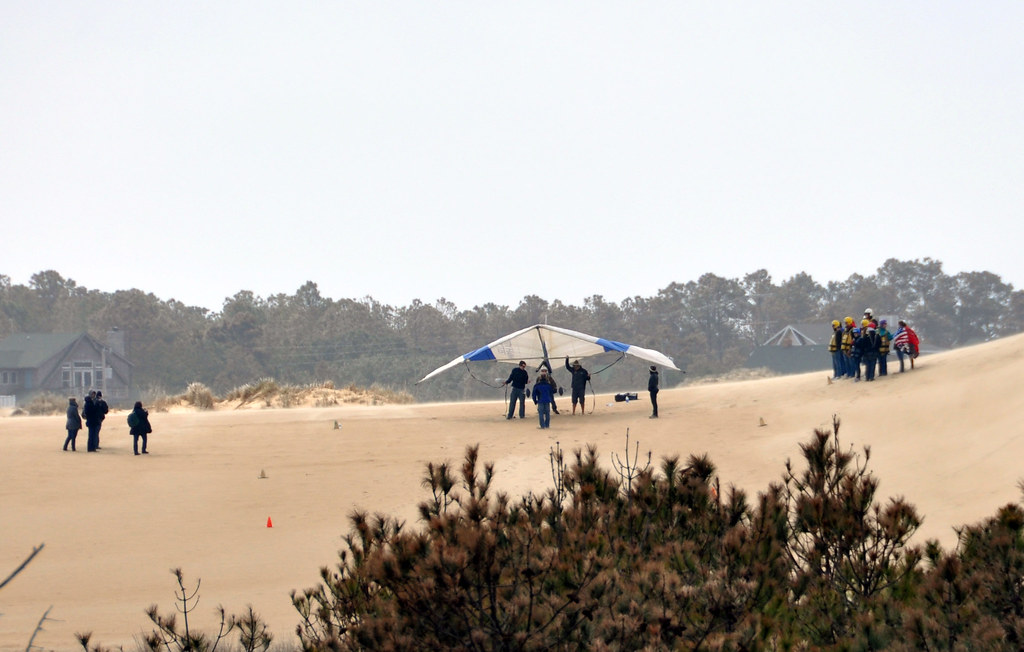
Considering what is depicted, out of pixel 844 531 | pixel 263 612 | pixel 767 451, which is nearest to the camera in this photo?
pixel 844 531

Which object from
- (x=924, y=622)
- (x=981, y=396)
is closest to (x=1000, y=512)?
(x=924, y=622)

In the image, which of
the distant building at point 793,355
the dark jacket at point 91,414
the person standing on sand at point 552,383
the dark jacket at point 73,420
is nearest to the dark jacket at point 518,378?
the person standing on sand at point 552,383

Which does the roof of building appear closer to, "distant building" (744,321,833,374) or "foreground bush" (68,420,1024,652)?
"distant building" (744,321,833,374)

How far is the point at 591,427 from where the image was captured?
25406 millimetres

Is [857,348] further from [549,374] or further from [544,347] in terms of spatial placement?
[544,347]

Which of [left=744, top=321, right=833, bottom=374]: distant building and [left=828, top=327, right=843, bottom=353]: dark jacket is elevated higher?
[left=744, top=321, right=833, bottom=374]: distant building

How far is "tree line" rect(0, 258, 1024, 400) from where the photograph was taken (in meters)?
73.8

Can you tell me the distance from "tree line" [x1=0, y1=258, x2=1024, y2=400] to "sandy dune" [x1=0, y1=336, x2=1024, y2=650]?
131 ft

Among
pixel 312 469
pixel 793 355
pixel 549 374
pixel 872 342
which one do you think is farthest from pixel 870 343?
pixel 793 355

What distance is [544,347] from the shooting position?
28812mm

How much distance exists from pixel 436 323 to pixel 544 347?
54900mm

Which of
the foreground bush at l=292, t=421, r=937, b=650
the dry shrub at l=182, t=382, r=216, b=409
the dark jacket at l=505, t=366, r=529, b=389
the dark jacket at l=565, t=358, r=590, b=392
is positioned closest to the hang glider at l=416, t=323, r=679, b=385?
the dark jacket at l=565, t=358, r=590, b=392

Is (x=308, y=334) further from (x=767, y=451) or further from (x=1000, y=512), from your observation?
(x=1000, y=512)

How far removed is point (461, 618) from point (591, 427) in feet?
66.2
